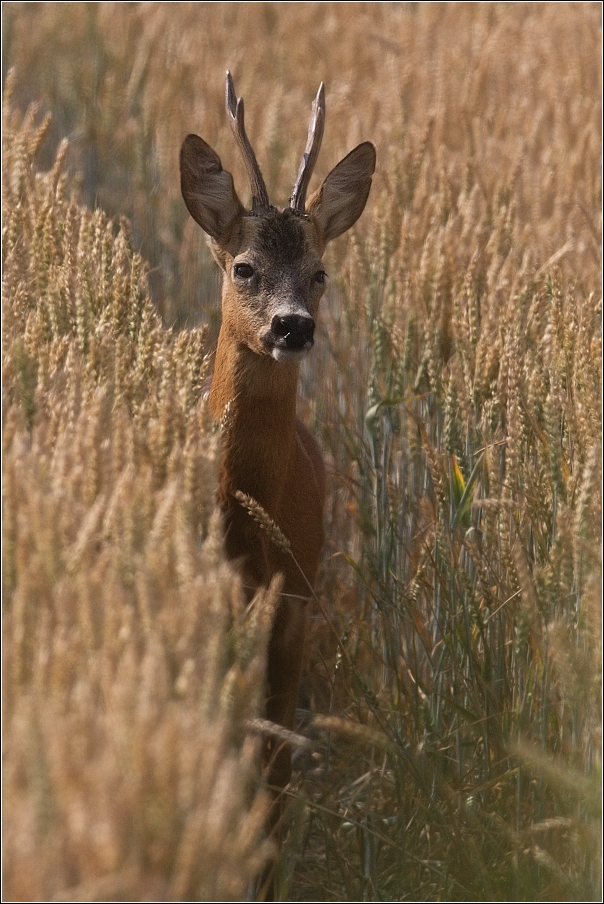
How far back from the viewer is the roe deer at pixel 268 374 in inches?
154

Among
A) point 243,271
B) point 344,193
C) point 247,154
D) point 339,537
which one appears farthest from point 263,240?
point 339,537

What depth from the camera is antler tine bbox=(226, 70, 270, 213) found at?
167 inches

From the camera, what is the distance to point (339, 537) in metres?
5.45

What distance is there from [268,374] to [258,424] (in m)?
0.17

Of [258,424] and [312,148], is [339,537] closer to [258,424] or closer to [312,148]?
[258,424]

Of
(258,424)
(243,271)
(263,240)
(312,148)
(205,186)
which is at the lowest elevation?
(258,424)

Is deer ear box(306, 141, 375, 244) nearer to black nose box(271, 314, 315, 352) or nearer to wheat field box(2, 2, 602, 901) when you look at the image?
wheat field box(2, 2, 602, 901)

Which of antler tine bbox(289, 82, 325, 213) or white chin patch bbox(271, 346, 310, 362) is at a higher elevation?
antler tine bbox(289, 82, 325, 213)

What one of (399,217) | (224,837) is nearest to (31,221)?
(399,217)

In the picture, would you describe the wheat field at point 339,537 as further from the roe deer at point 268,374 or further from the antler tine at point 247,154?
Result: the antler tine at point 247,154

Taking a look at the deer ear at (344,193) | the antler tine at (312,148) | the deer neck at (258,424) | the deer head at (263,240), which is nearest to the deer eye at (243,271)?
the deer head at (263,240)

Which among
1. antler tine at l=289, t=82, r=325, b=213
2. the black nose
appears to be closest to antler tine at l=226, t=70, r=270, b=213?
antler tine at l=289, t=82, r=325, b=213

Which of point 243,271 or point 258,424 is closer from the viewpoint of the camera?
point 258,424

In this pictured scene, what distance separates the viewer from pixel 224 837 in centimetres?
184
